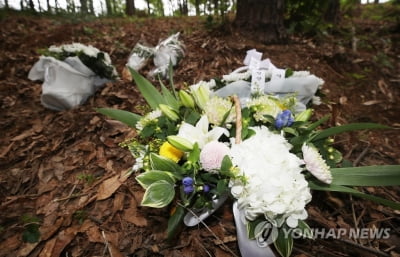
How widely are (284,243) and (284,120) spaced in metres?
0.42

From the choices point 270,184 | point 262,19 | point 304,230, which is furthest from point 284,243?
point 262,19

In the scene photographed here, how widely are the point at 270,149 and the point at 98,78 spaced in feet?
6.37

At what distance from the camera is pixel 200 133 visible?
888 mm

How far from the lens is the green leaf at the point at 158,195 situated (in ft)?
2.56

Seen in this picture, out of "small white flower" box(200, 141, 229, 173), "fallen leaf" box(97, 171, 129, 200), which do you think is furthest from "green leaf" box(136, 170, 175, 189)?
"fallen leaf" box(97, 171, 129, 200)

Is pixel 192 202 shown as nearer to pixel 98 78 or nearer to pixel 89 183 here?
pixel 89 183

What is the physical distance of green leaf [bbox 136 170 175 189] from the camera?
2.69ft

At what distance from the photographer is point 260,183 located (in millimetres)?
750

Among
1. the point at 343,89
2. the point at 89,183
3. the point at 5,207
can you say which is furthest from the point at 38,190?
the point at 343,89

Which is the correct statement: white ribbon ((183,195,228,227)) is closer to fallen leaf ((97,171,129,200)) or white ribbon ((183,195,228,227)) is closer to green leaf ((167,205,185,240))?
green leaf ((167,205,185,240))

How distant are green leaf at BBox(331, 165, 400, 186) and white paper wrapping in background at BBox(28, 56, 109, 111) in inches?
77.3

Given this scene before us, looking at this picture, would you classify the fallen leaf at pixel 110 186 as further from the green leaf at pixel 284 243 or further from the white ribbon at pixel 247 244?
the green leaf at pixel 284 243

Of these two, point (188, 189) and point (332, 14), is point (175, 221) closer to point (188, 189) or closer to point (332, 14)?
point (188, 189)

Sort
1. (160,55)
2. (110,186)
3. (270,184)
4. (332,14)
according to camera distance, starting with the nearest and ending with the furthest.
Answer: (270,184) < (110,186) < (160,55) < (332,14)
